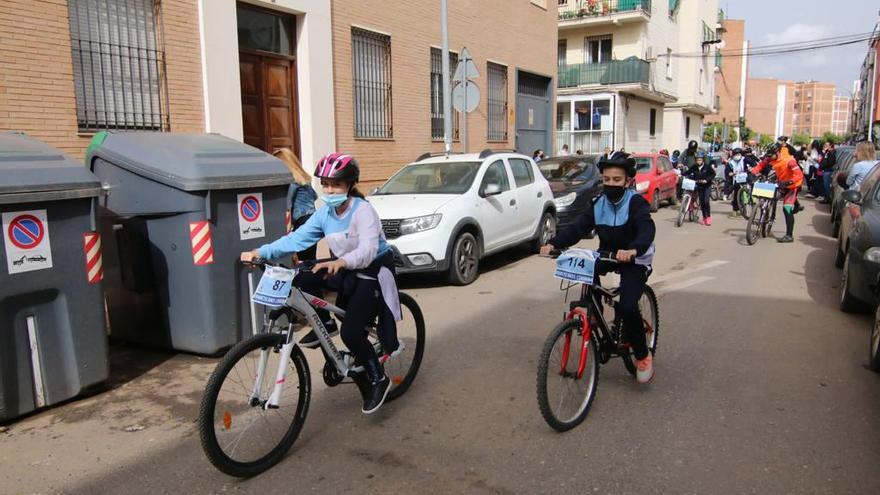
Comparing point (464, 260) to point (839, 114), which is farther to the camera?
point (839, 114)

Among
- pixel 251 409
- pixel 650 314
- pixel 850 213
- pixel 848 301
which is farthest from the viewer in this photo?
pixel 850 213

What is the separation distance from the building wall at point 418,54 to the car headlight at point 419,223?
512cm

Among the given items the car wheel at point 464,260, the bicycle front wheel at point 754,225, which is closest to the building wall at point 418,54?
the car wheel at point 464,260

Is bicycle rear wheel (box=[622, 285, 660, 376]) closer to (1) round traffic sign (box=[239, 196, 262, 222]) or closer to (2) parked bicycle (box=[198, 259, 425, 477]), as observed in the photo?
(2) parked bicycle (box=[198, 259, 425, 477])

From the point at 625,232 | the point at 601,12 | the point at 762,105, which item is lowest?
the point at 625,232

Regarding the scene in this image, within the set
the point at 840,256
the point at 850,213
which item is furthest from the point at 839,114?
the point at 850,213

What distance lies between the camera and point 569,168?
1297 centimetres

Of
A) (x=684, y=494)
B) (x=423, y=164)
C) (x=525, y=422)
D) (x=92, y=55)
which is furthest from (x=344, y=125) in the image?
(x=684, y=494)

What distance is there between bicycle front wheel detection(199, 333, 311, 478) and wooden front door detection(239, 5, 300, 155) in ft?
26.3

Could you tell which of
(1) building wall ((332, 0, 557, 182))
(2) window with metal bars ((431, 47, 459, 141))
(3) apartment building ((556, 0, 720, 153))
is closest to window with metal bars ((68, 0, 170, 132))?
(1) building wall ((332, 0, 557, 182))

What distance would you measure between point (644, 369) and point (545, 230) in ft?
20.2

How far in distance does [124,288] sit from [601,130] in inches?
1053

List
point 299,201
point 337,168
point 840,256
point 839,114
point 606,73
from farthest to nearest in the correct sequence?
1. point 839,114
2. point 606,73
3. point 840,256
4. point 299,201
5. point 337,168

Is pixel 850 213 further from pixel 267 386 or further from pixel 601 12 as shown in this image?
pixel 601 12
